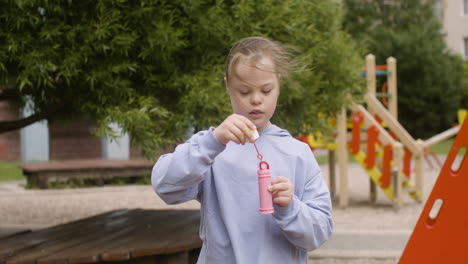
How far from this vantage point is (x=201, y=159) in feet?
5.82

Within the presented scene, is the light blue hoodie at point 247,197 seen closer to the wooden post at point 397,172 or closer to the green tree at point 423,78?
the wooden post at point 397,172

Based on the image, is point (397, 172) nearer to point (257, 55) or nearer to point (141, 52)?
point (141, 52)

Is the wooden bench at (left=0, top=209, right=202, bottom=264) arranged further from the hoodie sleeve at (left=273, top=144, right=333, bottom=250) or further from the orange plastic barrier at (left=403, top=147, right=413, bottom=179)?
the orange plastic barrier at (left=403, top=147, right=413, bottom=179)

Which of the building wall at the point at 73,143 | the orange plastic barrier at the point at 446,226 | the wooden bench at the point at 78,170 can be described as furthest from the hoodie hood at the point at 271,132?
the building wall at the point at 73,143

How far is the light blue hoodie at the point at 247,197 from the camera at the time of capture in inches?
71.9

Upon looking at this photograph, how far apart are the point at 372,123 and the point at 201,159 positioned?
7228 millimetres

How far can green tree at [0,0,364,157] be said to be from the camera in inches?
163

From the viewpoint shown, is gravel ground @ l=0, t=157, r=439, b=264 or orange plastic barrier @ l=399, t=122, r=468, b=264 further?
gravel ground @ l=0, t=157, r=439, b=264

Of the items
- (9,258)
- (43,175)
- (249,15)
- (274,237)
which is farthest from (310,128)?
(43,175)

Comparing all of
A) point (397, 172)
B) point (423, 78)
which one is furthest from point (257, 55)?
point (423, 78)

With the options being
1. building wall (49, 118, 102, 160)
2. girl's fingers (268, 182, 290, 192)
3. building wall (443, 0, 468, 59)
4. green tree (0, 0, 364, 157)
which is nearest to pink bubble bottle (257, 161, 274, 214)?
girl's fingers (268, 182, 290, 192)

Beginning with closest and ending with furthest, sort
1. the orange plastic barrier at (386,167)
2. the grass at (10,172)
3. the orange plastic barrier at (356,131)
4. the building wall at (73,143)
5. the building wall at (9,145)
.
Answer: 1. the orange plastic barrier at (386,167)
2. the orange plastic barrier at (356,131)
3. the grass at (10,172)
4. the building wall at (73,143)
5. the building wall at (9,145)

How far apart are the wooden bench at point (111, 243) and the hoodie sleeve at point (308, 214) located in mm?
1972

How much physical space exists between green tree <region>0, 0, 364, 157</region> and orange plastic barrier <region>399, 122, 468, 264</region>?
113 cm
